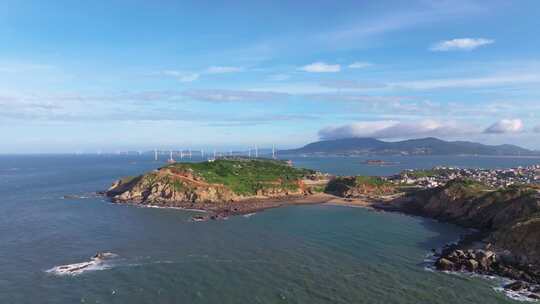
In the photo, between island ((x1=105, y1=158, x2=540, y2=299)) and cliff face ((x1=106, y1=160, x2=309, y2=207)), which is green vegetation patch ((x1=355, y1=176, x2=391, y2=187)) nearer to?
island ((x1=105, y1=158, x2=540, y2=299))

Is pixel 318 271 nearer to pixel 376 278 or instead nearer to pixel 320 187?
pixel 376 278

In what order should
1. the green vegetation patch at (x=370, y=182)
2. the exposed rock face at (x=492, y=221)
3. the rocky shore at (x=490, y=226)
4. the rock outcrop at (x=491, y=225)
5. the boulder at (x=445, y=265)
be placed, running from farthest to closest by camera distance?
the green vegetation patch at (x=370, y=182)
the exposed rock face at (x=492, y=221)
the boulder at (x=445, y=265)
the rock outcrop at (x=491, y=225)
the rocky shore at (x=490, y=226)

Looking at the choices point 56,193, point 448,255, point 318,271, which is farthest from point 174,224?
point 56,193

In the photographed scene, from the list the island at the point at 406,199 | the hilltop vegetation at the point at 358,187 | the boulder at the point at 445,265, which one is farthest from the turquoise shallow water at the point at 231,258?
the hilltop vegetation at the point at 358,187

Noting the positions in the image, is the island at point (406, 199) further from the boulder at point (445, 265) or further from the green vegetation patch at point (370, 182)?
the green vegetation patch at point (370, 182)

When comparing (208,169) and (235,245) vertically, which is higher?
(208,169)

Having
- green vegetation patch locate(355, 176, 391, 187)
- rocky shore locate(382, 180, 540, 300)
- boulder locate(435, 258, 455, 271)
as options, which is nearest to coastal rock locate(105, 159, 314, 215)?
green vegetation patch locate(355, 176, 391, 187)

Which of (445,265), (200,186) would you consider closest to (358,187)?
(200,186)
